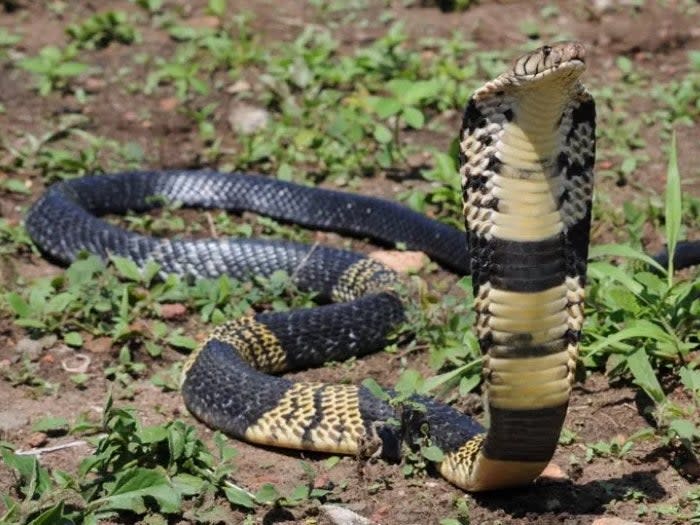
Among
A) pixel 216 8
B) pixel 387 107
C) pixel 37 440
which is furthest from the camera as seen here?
pixel 216 8

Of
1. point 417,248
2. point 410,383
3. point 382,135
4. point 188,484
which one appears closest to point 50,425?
point 188,484

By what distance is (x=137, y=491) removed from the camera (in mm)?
3979

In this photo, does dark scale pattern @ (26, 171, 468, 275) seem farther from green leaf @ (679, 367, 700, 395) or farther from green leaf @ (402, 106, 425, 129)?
green leaf @ (679, 367, 700, 395)

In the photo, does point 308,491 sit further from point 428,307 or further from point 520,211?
point 428,307

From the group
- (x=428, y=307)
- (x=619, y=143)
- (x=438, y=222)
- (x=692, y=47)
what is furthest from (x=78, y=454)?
(x=692, y=47)

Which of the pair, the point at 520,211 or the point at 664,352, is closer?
the point at 520,211

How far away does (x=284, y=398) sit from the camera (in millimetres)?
4953

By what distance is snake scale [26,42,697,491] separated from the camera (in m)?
3.56

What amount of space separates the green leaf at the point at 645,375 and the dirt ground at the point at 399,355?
0.47 ft

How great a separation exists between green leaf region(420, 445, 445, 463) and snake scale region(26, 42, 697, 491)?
27 millimetres

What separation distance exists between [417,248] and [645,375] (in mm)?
2242

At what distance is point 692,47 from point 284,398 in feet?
16.4

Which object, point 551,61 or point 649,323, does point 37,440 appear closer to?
point 649,323

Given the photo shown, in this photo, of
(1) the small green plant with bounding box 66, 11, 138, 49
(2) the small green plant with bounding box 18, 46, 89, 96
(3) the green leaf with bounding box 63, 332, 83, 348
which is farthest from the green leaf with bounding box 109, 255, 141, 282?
(1) the small green plant with bounding box 66, 11, 138, 49
